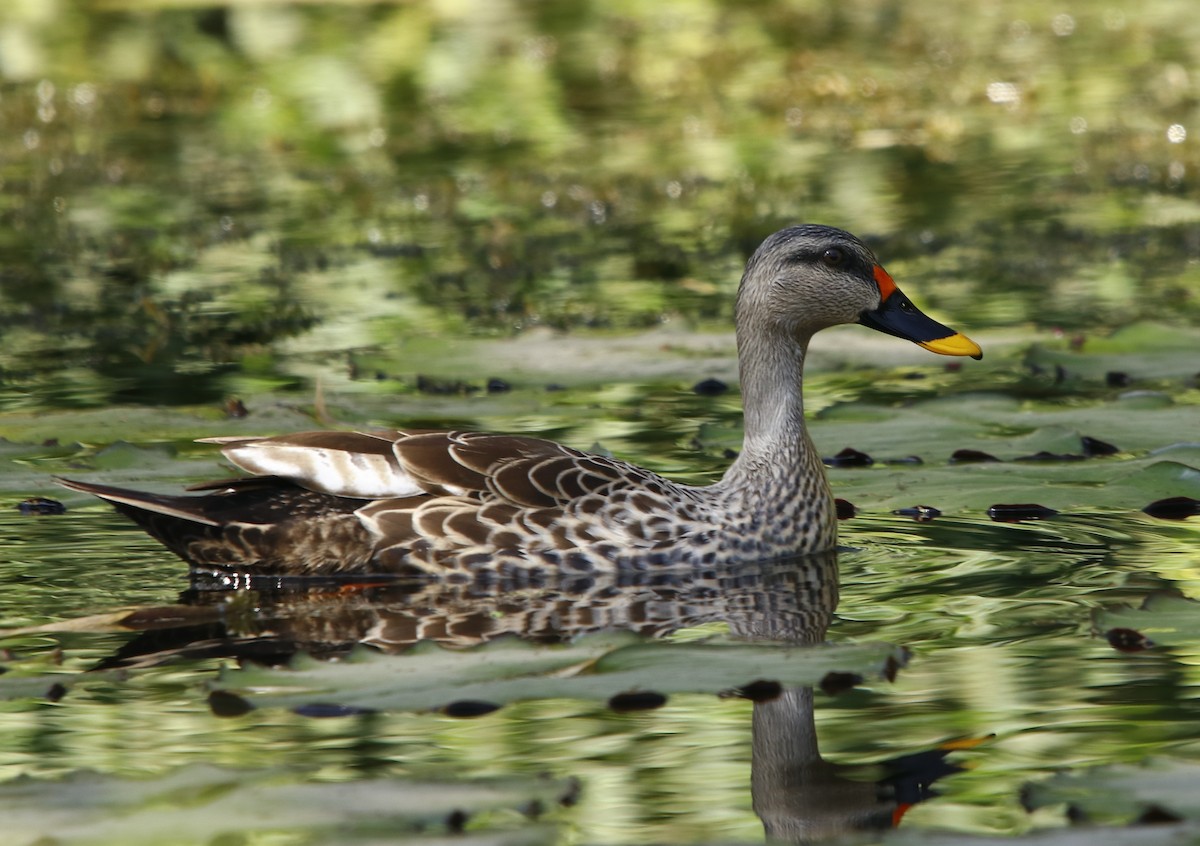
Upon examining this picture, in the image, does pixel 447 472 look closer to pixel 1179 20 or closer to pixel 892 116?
pixel 892 116

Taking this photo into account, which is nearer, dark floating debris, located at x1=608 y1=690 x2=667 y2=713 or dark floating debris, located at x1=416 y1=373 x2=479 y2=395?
dark floating debris, located at x1=608 y1=690 x2=667 y2=713

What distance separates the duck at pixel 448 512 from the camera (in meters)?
7.00

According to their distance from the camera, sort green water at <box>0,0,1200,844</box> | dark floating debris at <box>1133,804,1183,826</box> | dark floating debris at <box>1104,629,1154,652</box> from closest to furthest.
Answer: dark floating debris at <box>1133,804,1183,826</box>, green water at <box>0,0,1200,844</box>, dark floating debris at <box>1104,629,1154,652</box>

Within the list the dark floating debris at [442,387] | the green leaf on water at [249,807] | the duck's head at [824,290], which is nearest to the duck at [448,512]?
the duck's head at [824,290]

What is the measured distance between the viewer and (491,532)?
7.06 meters

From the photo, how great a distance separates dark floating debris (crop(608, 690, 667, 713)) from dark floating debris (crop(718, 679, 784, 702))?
0.20 meters

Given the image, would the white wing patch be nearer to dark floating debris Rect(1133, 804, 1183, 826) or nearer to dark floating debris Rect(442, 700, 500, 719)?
dark floating debris Rect(442, 700, 500, 719)

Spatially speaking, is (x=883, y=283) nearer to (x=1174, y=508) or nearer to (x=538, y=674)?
(x=1174, y=508)

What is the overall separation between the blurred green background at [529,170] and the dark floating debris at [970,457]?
3.01 metres

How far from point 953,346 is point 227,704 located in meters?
3.34

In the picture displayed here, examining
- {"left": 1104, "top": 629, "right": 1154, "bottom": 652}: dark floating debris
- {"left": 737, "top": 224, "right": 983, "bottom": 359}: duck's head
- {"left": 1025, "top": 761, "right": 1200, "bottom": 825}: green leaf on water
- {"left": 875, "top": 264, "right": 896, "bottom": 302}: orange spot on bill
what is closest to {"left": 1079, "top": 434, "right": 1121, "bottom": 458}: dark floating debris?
{"left": 737, "top": 224, "right": 983, "bottom": 359}: duck's head

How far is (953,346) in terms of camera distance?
7570 millimetres

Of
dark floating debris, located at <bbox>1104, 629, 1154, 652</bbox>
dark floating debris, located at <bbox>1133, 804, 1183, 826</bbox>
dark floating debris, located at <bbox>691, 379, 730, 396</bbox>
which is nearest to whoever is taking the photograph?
dark floating debris, located at <bbox>1133, 804, 1183, 826</bbox>

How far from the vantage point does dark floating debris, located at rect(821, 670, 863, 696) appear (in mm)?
5531
